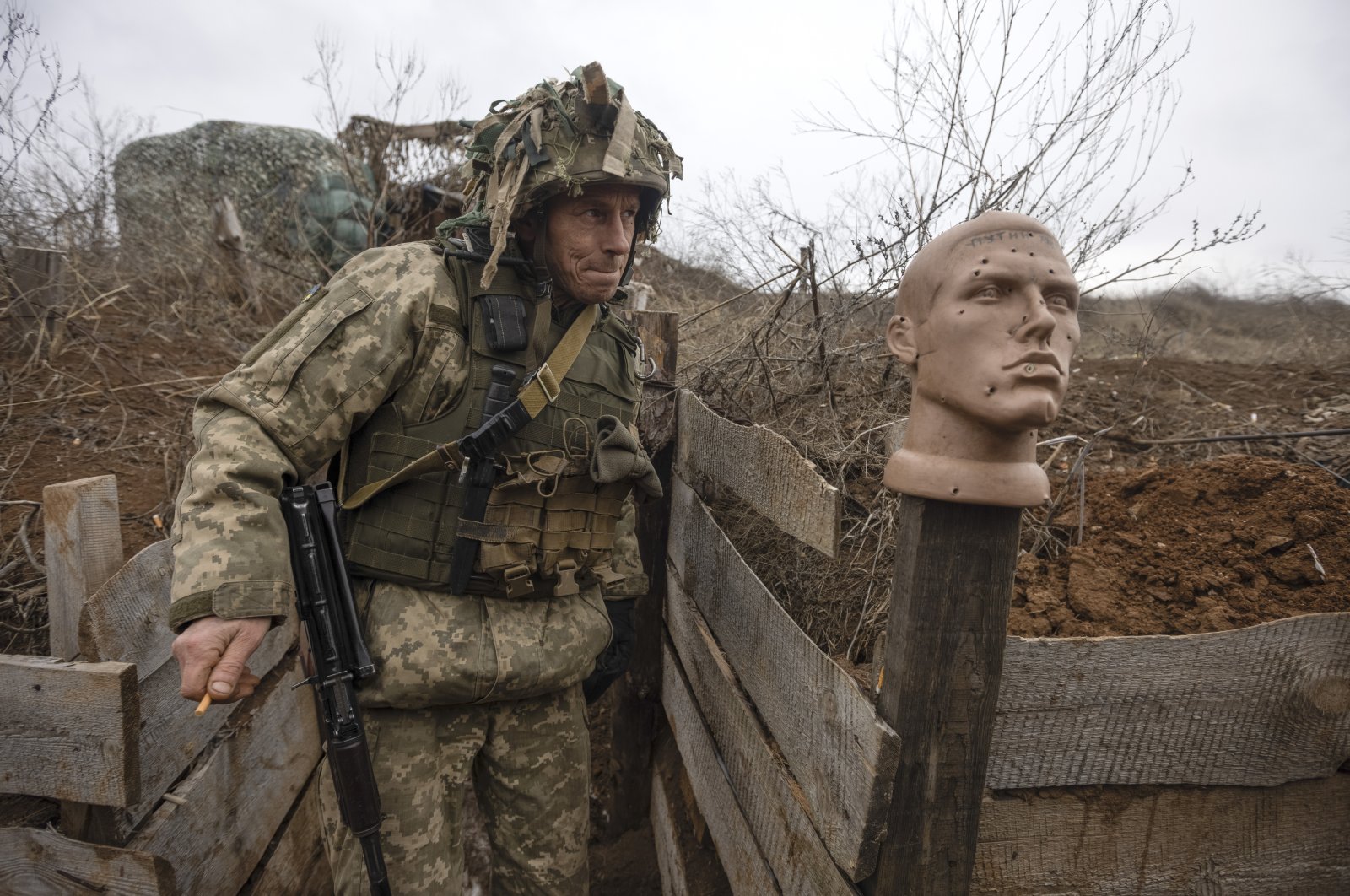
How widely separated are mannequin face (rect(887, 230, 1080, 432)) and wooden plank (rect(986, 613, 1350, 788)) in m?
0.50

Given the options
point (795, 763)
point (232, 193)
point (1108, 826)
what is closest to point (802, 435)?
point (795, 763)

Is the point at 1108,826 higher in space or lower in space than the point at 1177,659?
lower

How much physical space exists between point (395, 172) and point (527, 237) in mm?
5785

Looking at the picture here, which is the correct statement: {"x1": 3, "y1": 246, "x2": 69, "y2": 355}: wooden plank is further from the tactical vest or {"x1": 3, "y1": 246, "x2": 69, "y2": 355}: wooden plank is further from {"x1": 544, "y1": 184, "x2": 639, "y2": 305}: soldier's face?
{"x1": 544, "y1": 184, "x2": 639, "y2": 305}: soldier's face

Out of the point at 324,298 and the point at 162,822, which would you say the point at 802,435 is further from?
the point at 162,822

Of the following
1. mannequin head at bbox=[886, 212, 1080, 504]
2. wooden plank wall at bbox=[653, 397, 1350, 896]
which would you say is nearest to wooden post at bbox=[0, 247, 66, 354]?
wooden plank wall at bbox=[653, 397, 1350, 896]

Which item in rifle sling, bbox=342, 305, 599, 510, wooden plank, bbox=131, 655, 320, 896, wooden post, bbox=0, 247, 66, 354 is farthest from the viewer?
wooden post, bbox=0, 247, 66, 354

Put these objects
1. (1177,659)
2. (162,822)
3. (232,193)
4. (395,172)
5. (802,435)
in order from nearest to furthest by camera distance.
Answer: (1177,659), (162,822), (802,435), (395,172), (232,193)

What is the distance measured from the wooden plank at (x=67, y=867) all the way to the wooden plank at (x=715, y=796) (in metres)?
1.45

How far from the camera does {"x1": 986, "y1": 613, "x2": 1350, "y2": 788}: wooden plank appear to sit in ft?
4.76

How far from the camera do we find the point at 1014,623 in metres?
1.92

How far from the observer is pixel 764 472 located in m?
1.87

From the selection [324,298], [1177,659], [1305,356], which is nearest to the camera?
[1177,659]

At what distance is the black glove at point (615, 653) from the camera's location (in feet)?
7.97
